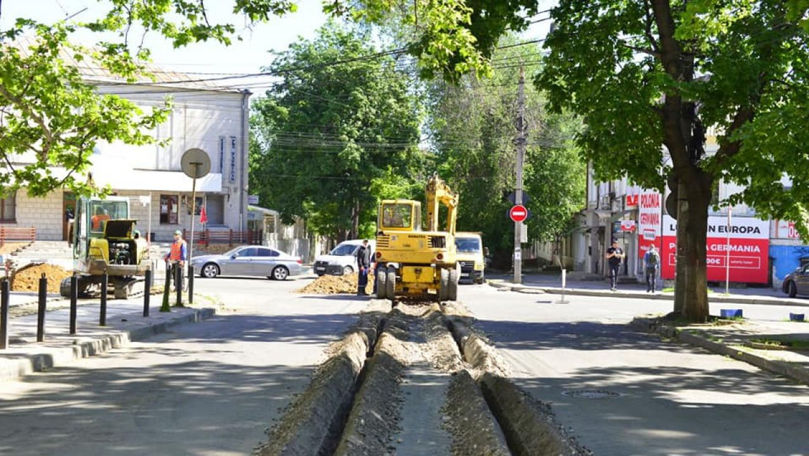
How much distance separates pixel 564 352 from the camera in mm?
14344

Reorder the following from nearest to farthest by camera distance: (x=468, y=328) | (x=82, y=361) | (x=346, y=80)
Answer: (x=82, y=361) → (x=468, y=328) → (x=346, y=80)

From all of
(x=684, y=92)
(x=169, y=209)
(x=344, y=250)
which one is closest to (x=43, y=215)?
(x=169, y=209)

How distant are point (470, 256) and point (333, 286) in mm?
9340

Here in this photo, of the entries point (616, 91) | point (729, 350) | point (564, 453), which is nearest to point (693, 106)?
point (616, 91)

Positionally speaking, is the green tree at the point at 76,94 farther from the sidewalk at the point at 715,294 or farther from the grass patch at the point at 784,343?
the sidewalk at the point at 715,294

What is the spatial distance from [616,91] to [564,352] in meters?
5.78

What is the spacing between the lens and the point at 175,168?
5297 cm

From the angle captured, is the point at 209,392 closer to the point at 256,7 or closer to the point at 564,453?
the point at 564,453

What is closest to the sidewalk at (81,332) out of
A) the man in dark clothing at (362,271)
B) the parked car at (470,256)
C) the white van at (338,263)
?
the man in dark clothing at (362,271)

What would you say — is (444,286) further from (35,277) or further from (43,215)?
(43,215)

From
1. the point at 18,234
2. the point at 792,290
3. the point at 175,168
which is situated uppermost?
the point at 175,168

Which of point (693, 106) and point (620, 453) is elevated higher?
point (693, 106)

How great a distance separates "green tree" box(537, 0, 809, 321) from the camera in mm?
16750

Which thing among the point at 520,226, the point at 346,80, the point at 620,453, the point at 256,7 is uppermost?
the point at 346,80
